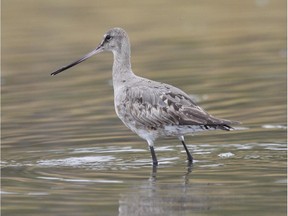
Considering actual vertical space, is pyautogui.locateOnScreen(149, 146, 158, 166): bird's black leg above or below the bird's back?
below

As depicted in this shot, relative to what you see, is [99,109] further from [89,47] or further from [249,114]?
[89,47]

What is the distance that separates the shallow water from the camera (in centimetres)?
955

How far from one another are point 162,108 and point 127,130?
207cm

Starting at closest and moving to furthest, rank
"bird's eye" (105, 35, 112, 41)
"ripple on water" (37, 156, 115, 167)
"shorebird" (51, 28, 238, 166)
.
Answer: "shorebird" (51, 28, 238, 166)
"ripple on water" (37, 156, 115, 167)
"bird's eye" (105, 35, 112, 41)

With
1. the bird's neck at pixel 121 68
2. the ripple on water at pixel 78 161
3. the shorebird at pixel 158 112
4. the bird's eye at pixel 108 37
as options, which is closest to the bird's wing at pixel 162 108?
the shorebird at pixel 158 112

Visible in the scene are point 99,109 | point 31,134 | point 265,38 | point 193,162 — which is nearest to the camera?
point 193,162

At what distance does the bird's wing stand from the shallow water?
431 millimetres

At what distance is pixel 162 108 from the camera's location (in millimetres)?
11195

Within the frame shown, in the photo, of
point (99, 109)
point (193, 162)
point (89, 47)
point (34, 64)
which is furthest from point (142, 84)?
point (89, 47)

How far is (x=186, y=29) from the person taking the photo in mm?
21312

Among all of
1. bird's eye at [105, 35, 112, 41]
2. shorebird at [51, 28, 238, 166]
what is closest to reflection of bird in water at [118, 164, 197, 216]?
shorebird at [51, 28, 238, 166]

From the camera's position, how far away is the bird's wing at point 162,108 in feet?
36.0

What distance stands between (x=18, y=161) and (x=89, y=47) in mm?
8373

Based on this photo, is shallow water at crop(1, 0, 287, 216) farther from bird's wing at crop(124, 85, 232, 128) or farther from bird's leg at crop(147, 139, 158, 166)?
bird's wing at crop(124, 85, 232, 128)
